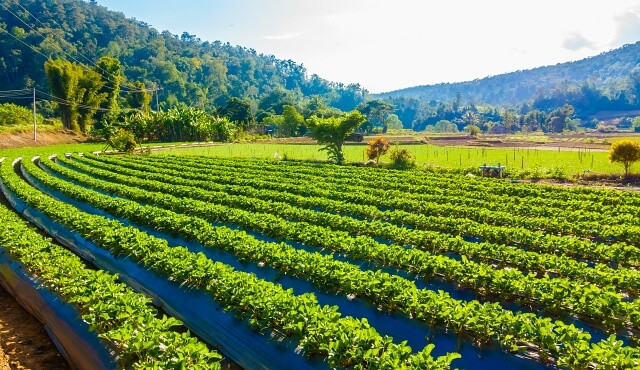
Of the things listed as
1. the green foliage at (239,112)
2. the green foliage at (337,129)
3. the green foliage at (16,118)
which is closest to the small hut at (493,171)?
the green foliage at (337,129)

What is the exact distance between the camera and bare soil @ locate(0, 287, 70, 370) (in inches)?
261

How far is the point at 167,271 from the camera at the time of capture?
26.0ft

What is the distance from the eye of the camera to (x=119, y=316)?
224 inches

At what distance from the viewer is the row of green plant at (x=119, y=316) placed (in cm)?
474

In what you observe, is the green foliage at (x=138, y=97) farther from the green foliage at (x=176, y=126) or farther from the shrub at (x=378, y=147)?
the shrub at (x=378, y=147)

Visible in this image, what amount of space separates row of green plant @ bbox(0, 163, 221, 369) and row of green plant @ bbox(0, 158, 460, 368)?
931 millimetres

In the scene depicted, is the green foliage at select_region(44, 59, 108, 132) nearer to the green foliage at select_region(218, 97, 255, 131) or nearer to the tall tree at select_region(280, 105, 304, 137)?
the green foliage at select_region(218, 97, 255, 131)

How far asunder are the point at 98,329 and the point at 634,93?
214736mm

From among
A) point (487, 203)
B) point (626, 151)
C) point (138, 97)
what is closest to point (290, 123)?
point (138, 97)

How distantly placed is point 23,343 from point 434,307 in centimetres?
688

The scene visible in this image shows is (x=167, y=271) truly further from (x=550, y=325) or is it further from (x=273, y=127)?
(x=273, y=127)

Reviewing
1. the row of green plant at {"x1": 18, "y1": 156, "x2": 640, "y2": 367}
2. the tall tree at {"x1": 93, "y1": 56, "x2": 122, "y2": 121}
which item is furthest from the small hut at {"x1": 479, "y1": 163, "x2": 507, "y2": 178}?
the tall tree at {"x1": 93, "y1": 56, "x2": 122, "y2": 121}

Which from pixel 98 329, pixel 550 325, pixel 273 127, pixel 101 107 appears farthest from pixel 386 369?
pixel 273 127

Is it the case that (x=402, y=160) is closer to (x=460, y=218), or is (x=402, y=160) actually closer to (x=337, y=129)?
(x=337, y=129)
